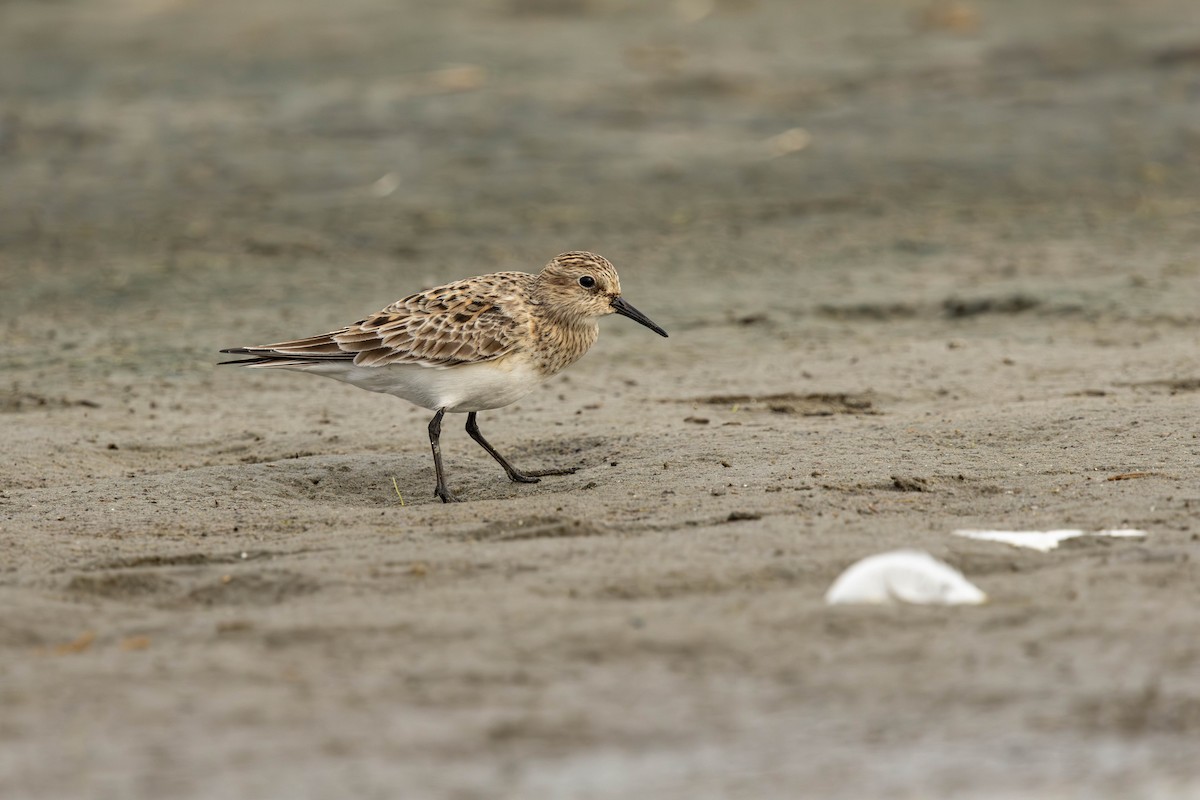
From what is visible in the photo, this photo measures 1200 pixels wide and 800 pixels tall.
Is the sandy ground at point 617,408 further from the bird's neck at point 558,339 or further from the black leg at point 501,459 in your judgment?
the bird's neck at point 558,339

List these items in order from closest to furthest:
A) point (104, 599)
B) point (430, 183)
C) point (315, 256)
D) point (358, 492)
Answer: point (104, 599) → point (358, 492) → point (315, 256) → point (430, 183)

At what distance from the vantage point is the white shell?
5723mm

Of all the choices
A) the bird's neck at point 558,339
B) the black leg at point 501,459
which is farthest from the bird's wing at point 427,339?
the black leg at point 501,459

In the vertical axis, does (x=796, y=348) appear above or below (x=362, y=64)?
below

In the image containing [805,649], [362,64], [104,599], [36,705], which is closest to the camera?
[36,705]

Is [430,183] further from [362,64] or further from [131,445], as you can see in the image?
[131,445]

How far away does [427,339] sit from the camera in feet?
27.1

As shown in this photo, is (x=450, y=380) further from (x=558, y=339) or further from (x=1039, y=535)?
(x=1039, y=535)

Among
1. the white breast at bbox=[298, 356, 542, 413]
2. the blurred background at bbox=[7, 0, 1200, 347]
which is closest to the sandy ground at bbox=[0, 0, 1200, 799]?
the blurred background at bbox=[7, 0, 1200, 347]

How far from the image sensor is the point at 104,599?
605 centimetres

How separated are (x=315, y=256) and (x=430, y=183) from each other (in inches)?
97.7

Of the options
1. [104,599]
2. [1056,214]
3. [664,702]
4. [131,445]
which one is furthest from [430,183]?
[664,702]

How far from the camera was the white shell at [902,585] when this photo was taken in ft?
18.8

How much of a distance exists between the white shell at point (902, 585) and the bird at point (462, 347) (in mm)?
2680
